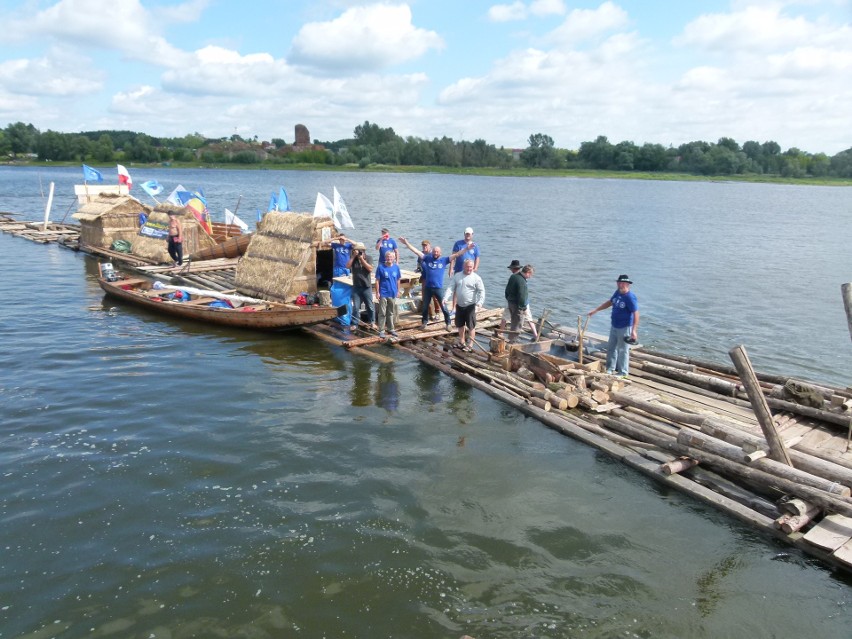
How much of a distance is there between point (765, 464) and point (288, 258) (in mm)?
12933

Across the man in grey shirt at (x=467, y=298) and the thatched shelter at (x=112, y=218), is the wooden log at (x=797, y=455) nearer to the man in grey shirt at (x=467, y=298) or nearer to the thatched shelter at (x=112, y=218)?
the man in grey shirt at (x=467, y=298)

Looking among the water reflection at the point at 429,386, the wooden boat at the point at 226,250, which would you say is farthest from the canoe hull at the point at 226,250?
the water reflection at the point at 429,386

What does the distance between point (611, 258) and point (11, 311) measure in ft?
90.9

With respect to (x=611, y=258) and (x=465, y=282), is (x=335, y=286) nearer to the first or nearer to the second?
(x=465, y=282)

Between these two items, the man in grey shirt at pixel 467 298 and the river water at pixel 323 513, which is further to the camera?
the man in grey shirt at pixel 467 298

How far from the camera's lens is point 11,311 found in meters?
18.4

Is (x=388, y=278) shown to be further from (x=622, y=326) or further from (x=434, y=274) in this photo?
(x=622, y=326)

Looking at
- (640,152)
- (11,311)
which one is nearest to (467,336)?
(11,311)

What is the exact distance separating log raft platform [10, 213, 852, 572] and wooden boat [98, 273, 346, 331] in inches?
32.3

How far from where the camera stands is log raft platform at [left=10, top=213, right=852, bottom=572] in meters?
7.78

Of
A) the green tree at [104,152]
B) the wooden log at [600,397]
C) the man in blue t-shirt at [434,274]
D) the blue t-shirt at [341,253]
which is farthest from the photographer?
the green tree at [104,152]

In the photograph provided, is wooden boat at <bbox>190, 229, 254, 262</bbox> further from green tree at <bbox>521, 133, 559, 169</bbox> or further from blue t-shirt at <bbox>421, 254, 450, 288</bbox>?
green tree at <bbox>521, 133, 559, 169</bbox>

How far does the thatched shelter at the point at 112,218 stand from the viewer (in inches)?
1077

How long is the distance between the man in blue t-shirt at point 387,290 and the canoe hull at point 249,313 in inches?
51.0
